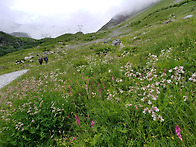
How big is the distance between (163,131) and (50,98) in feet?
10.9

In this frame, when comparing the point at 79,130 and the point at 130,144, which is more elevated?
the point at 130,144

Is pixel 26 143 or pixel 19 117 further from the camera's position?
pixel 19 117

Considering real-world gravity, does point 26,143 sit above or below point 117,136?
below

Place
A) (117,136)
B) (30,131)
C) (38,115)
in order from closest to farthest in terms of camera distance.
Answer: (117,136) < (30,131) < (38,115)

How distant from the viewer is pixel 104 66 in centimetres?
694

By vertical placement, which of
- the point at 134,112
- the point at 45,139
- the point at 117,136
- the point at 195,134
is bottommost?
the point at 45,139

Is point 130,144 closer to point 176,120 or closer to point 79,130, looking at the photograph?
point 176,120

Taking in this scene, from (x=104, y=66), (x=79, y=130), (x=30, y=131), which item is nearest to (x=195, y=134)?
(x=79, y=130)

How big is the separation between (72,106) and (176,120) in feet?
9.83

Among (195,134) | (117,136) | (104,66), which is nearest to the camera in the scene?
(195,134)

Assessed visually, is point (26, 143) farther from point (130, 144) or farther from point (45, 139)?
point (130, 144)

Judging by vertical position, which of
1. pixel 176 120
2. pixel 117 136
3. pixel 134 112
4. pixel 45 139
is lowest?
pixel 45 139

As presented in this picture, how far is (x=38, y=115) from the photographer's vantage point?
124 inches

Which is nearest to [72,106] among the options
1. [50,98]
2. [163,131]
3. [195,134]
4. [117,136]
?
[50,98]
